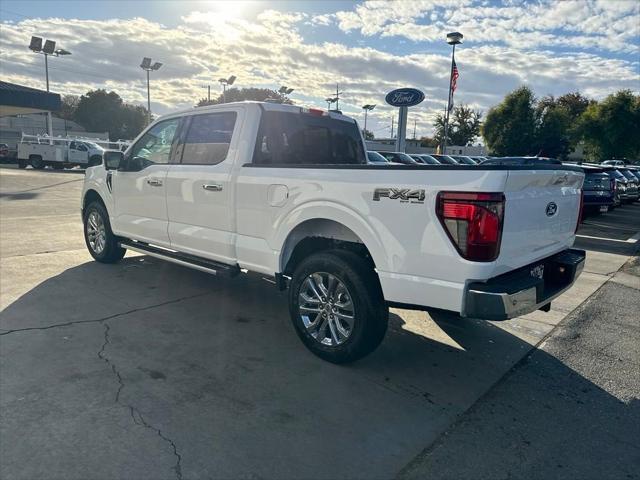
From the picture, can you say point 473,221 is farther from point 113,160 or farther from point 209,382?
point 113,160

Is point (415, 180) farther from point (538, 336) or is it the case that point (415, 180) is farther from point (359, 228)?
point (538, 336)

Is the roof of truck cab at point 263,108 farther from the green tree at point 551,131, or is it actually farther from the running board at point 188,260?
the green tree at point 551,131

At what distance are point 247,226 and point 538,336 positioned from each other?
298 centimetres

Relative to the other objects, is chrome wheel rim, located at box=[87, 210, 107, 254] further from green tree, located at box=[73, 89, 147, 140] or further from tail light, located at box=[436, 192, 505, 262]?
green tree, located at box=[73, 89, 147, 140]

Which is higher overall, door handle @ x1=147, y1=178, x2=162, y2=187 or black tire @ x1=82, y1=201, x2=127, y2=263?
door handle @ x1=147, y1=178, x2=162, y2=187

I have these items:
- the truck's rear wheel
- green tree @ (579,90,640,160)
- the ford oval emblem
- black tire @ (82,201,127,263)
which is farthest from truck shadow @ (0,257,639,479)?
green tree @ (579,90,640,160)

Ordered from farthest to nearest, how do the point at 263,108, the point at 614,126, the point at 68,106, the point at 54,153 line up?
the point at 68,106
the point at 614,126
the point at 54,153
the point at 263,108

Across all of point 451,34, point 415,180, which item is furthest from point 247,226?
point 451,34

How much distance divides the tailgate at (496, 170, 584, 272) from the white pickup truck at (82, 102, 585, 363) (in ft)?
0.05

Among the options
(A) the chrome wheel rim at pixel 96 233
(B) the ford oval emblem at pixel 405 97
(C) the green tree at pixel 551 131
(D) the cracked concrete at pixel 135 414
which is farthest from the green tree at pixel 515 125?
(D) the cracked concrete at pixel 135 414

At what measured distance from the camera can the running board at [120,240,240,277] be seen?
15.1ft

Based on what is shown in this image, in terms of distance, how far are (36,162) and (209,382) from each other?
104ft

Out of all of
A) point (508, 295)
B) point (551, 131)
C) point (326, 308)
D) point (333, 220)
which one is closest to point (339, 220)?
point (333, 220)

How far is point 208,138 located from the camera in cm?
488
